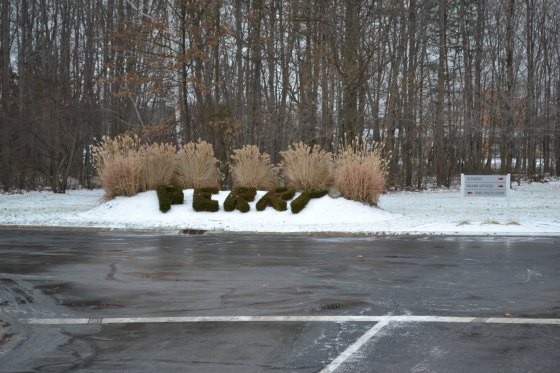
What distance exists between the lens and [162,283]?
9.04 m

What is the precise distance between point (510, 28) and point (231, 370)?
33.5 metres

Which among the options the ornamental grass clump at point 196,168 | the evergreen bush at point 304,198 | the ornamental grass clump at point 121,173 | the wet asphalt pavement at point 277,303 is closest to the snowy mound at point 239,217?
the evergreen bush at point 304,198

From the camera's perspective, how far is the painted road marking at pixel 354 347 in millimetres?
5193

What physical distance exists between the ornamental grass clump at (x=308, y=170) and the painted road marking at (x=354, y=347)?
43.7ft

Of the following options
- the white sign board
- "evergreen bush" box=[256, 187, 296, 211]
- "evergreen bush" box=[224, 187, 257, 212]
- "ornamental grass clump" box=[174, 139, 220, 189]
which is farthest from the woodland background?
the white sign board

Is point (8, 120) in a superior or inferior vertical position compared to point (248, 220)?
superior

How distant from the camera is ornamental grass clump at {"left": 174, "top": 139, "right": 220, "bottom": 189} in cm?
2086

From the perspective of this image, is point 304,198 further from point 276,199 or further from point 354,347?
point 354,347

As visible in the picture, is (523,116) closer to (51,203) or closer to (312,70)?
(312,70)

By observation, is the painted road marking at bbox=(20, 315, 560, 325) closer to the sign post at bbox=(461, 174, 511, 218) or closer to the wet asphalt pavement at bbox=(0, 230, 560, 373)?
the wet asphalt pavement at bbox=(0, 230, 560, 373)

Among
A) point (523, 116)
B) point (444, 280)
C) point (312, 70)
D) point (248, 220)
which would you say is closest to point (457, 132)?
point (523, 116)

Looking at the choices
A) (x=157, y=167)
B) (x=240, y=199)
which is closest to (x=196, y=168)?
(x=157, y=167)

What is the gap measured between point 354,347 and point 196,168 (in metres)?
15.7

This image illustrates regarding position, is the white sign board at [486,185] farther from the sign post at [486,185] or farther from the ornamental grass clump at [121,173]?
the ornamental grass clump at [121,173]
